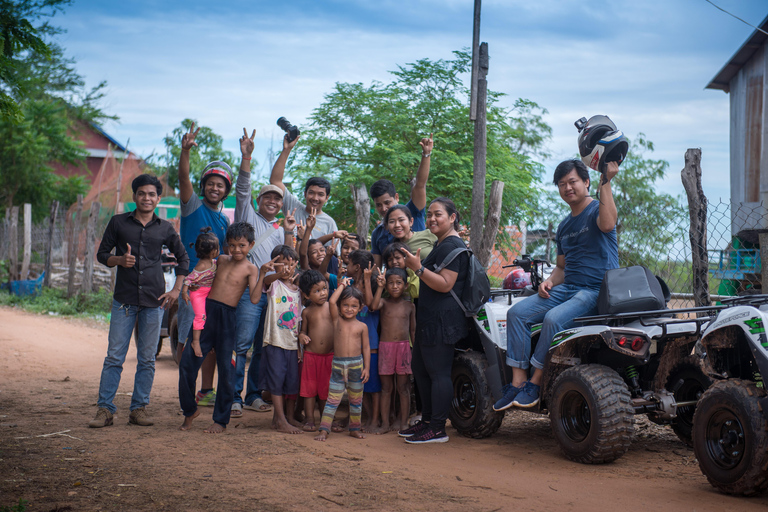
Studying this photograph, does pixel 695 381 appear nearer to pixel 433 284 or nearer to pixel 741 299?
pixel 741 299

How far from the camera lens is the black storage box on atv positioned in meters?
4.45

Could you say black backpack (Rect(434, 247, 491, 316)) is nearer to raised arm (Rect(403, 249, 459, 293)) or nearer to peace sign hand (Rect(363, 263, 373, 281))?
raised arm (Rect(403, 249, 459, 293))

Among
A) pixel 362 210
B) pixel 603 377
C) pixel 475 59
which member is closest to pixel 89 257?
pixel 362 210

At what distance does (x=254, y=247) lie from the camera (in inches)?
246

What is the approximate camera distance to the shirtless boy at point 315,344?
5.55m

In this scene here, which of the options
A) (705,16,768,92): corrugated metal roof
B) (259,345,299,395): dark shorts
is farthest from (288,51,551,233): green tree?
(259,345,299,395): dark shorts

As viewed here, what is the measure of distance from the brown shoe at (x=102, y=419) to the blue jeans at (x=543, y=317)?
3289 millimetres

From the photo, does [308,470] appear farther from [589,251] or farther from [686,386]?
[686,386]

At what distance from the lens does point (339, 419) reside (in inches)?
239

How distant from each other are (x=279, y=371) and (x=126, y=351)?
4.29 feet

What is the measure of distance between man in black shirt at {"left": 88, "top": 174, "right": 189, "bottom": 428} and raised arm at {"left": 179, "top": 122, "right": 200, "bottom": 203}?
0.24m

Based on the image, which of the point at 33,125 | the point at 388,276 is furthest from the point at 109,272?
the point at 388,276

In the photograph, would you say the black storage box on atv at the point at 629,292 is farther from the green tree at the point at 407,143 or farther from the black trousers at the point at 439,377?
the green tree at the point at 407,143

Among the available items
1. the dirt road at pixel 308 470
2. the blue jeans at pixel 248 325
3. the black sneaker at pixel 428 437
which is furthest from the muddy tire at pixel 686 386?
the blue jeans at pixel 248 325
